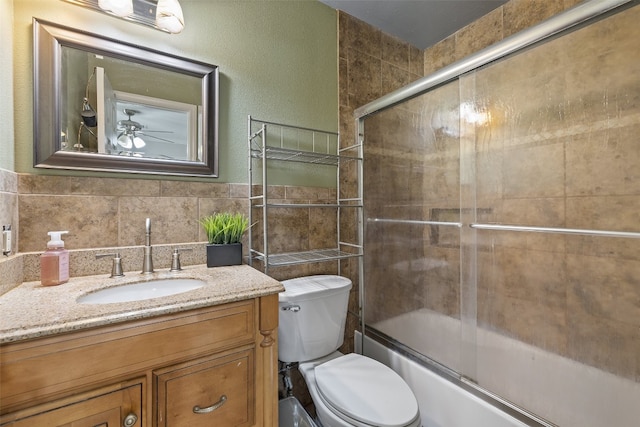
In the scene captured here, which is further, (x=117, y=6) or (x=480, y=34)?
(x=480, y=34)

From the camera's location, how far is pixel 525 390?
1.29 m

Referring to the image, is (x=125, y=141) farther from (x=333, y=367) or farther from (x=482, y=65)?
(x=482, y=65)

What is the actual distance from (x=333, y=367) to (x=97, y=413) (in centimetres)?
86

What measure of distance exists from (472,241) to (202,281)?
1.34 meters

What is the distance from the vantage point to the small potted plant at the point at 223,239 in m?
1.23

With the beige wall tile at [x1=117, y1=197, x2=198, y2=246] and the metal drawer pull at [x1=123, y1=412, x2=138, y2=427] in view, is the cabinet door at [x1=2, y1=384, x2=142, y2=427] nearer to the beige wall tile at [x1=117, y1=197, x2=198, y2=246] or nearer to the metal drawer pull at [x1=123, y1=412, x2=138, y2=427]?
the metal drawer pull at [x1=123, y1=412, x2=138, y2=427]

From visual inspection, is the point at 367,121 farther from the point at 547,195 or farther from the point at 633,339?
the point at 633,339

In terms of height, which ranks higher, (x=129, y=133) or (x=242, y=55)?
(x=242, y=55)

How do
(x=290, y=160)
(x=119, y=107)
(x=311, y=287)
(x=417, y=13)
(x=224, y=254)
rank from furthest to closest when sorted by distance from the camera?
(x=417, y=13), (x=290, y=160), (x=311, y=287), (x=224, y=254), (x=119, y=107)

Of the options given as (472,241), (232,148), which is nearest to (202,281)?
(232,148)

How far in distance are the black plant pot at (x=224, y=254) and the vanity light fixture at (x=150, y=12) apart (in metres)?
0.97

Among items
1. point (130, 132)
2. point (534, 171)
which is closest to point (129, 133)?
point (130, 132)

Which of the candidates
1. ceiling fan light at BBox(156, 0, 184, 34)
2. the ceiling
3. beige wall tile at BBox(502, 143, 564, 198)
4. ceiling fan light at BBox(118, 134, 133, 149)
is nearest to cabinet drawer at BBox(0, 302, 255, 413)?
ceiling fan light at BBox(118, 134, 133, 149)

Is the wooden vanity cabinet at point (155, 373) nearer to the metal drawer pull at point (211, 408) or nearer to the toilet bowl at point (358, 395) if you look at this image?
the metal drawer pull at point (211, 408)
